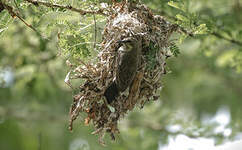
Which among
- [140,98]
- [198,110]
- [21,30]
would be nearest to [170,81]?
[198,110]

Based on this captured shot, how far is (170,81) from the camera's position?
25.8 feet

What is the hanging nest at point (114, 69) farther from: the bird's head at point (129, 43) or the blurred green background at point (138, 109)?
the blurred green background at point (138, 109)

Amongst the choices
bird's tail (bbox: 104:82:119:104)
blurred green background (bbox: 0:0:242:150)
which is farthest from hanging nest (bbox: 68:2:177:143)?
blurred green background (bbox: 0:0:242:150)

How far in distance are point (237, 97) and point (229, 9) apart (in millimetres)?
2304

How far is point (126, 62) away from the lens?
9.23 feet

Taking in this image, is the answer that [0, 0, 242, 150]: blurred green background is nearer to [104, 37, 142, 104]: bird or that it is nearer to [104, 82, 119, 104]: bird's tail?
[104, 37, 142, 104]: bird

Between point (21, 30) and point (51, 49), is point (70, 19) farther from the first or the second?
point (21, 30)

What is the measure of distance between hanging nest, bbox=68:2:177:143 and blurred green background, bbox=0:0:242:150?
16.6 inches

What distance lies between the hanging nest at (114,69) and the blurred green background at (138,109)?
42 cm

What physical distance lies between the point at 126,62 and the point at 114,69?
0.11m

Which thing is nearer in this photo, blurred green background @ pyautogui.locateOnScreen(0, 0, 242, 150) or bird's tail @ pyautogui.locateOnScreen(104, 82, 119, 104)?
bird's tail @ pyautogui.locateOnScreen(104, 82, 119, 104)

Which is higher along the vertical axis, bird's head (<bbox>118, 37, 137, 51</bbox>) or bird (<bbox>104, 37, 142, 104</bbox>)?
bird's head (<bbox>118, 37, 137, 51</bbox>)

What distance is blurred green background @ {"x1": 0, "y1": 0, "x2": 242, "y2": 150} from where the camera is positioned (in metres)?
4.49

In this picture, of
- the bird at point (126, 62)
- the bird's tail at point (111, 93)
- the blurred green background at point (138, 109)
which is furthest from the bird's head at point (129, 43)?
the blurred green background at point (138, 109)
